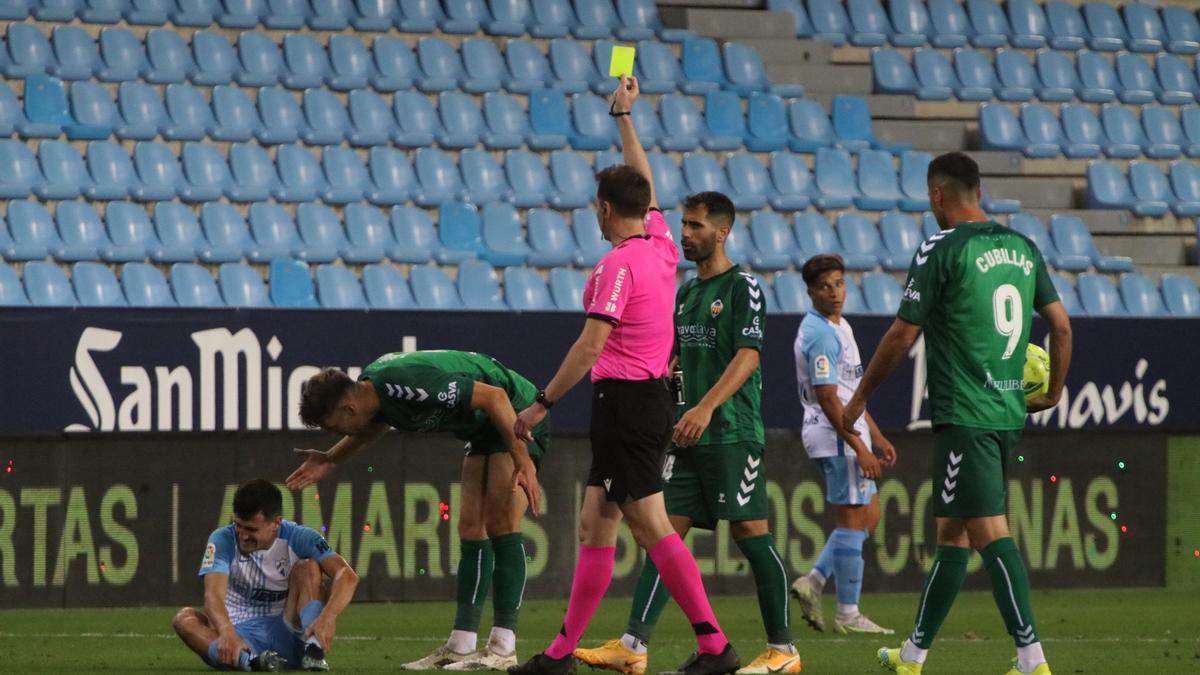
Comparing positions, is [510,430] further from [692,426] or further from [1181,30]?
[1181,30]

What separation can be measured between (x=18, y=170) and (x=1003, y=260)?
34.6ft

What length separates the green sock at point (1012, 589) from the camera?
7.90 metres

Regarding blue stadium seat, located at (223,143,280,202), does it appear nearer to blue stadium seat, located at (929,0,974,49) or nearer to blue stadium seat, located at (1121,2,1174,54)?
blue stadium seat, located at (929,0,974,49)

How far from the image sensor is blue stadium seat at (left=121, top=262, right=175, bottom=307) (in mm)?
15914

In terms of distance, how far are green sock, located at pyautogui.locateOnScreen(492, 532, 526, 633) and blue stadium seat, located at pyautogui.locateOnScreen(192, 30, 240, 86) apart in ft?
32.4

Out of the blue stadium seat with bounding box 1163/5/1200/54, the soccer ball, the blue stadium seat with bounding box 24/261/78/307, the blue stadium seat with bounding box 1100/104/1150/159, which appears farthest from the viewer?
the blue stadium seat with bounding box 1163/5/1200/54

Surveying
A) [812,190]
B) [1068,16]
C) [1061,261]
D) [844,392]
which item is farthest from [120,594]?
[1068,16]

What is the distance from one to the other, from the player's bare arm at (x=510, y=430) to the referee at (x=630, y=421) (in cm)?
20

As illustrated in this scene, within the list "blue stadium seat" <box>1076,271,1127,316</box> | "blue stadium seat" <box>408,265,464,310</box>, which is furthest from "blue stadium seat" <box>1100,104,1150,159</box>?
"blue stadium seat" <box>408,265,464,310</box>

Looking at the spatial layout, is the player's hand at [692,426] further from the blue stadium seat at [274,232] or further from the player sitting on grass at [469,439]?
the blue stadium seat at [274,232]

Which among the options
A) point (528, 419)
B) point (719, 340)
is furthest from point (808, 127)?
point (528, 419)

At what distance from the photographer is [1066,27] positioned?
23.2 m

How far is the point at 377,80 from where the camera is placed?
1881cm

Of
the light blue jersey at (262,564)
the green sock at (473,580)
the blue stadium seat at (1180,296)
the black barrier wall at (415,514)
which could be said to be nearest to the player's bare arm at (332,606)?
the light blue jersey at (262,564)
